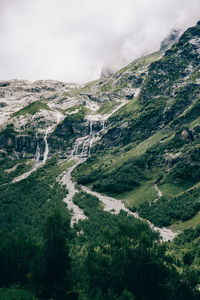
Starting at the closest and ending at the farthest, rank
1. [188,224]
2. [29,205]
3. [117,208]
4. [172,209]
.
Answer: [188,224], [172,209], [117,208], [29,205]

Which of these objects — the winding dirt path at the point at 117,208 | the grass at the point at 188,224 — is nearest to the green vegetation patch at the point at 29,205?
the winding dirt path at the point at 117,208

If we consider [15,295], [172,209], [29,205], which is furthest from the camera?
[29,205]

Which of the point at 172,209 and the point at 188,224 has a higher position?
the point at 172,209

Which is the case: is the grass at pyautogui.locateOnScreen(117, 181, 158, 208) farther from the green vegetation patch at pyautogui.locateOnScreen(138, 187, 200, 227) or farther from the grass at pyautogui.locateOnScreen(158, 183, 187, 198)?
the green vegetation patch at pyautogui.locateOnScreen(138, 187, 200, 227)

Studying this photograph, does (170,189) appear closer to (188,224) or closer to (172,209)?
(172,209)

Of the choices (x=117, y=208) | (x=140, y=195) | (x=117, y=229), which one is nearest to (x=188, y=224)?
(x=140, y=195)

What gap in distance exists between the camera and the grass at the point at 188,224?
102 m

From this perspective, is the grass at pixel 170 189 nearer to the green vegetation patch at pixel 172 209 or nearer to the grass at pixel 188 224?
the green vegetation patch at pixel 172 209

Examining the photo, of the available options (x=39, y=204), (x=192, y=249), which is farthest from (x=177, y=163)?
(x=39, y=204)

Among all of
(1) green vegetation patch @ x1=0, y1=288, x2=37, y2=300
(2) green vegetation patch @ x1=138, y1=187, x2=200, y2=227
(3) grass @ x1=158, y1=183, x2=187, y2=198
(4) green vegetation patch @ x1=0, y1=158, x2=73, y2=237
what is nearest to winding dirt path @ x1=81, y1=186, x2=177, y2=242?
(2) green vegetation patch @ x1=138, y1=187, x2=200, y2=227

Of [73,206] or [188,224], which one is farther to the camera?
[73,206]

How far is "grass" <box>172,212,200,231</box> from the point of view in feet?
336

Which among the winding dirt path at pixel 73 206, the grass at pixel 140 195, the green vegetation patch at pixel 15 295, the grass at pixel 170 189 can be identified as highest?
the green vegetation patch at pixel 15 295

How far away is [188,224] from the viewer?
105m
